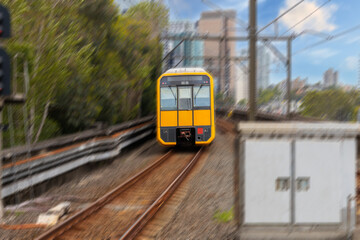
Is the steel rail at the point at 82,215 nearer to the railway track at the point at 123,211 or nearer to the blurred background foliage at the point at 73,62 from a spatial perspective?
the railway track at the point at 123,211

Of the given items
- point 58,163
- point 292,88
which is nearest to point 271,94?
point 292,88

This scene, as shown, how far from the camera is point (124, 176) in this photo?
966 centimetres

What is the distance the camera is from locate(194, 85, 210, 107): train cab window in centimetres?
1303

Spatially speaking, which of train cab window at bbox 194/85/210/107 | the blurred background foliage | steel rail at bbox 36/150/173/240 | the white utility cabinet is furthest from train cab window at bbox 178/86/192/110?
the white utility cabinet

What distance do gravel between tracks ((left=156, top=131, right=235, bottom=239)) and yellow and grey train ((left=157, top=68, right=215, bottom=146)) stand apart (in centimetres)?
244

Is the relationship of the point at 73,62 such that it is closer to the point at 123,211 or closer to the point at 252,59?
the point at 252,59

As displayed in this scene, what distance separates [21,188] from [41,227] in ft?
5.44

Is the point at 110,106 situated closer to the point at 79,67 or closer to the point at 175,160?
the point at 79,67

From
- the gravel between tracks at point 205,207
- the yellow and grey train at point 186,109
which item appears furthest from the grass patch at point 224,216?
the yellow and grey train at point 186,109

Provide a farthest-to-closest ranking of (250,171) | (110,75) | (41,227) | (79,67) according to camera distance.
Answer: (110,75) → (79,67) → (41,227) → (250,171)

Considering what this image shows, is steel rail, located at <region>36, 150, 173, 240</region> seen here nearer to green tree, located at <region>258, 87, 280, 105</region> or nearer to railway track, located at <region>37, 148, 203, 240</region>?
railway track, located at <region>37, 148, 203, 240</region>

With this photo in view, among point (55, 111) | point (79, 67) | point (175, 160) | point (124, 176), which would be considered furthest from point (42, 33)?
point (175, 160)

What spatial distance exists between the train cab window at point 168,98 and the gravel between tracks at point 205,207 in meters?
3.45

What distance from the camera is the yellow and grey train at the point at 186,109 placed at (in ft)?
42.4
